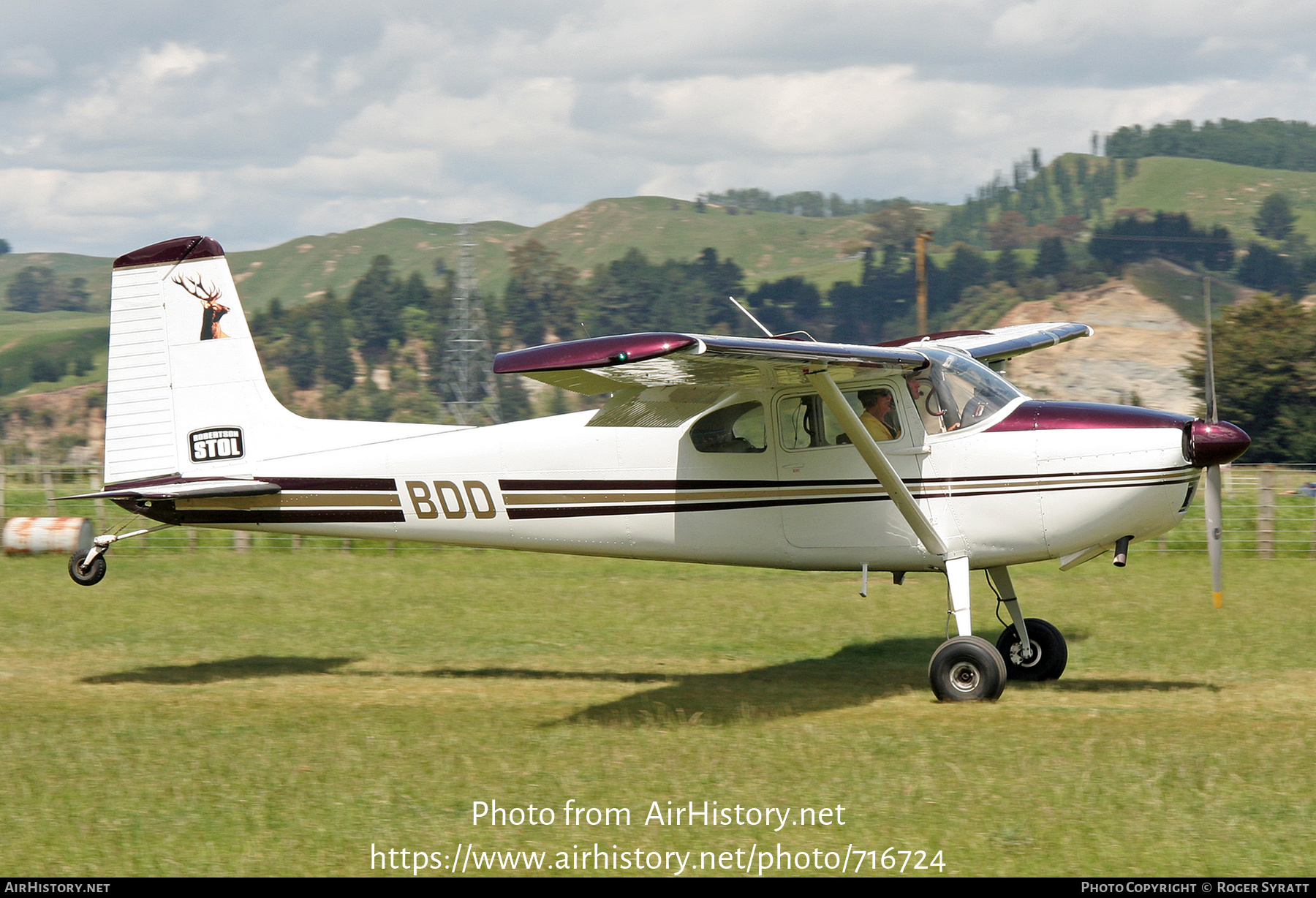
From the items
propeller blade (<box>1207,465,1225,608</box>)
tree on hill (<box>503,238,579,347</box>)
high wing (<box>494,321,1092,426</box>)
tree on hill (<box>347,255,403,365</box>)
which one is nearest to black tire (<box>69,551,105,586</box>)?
high wing (<box>494,321,1092,426</box>)

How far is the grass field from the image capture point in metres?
5.84

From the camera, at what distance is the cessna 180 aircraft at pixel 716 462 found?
8.99 m

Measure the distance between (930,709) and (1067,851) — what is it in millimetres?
3462

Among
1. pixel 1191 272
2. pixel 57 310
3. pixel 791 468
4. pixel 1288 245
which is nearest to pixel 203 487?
pixel 791 468

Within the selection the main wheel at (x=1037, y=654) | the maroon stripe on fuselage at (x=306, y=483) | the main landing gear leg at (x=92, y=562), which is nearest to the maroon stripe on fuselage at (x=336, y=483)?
the maroon stripe on fuselage at (x=306, y=483)

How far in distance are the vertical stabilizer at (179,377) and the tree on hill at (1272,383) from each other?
48.6 m

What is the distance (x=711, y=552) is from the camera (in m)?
10.0

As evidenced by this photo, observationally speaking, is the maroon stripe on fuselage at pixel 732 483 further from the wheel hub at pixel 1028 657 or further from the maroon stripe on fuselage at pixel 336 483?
the wheel hub at pixel 1028 657

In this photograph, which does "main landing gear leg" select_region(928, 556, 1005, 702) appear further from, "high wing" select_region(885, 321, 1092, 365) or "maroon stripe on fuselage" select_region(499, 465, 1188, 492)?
"high wing" select_region(885, 321, 1092, 365)

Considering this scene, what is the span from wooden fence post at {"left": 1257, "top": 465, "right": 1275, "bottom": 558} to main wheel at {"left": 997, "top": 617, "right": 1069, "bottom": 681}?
961cm

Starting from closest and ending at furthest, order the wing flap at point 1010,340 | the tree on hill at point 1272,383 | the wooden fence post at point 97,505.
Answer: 1. the wing flap at point 1010,340
2. the wooden fence post at point 97,505
3. the tree on hill at point 1272,383

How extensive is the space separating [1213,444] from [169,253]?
9123 mm

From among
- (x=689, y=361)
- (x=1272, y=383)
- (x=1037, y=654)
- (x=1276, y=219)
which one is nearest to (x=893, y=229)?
(x=1276, y=219)

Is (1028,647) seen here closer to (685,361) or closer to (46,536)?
(685,361)
